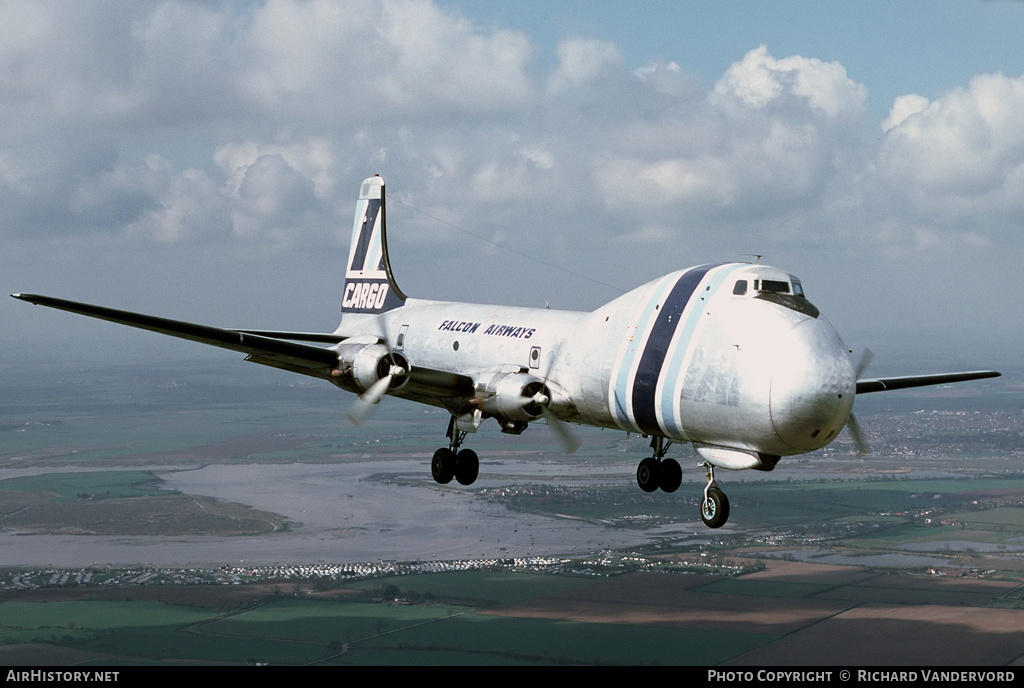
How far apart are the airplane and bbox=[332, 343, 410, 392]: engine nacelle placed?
0.04 m

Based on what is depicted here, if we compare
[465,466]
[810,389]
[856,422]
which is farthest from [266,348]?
[856,422]

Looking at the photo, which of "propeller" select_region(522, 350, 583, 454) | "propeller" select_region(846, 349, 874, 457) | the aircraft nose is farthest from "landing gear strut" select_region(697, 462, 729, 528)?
"propeller" select_region(522, 350, 583, 454)

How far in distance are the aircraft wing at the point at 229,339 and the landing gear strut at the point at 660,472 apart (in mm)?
10060

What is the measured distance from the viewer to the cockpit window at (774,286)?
27.0 metres

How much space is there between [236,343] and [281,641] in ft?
542

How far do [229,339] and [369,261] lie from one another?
1455 cm

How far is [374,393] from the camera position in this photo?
31375mm

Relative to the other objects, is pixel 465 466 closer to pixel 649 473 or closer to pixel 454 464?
pixel 454 464

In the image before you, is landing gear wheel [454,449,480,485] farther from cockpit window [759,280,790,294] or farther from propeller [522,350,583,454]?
cockpit window [759,280,790,294]

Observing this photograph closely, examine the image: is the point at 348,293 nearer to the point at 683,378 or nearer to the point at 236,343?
the point at 236,343

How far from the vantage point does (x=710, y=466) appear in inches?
1101

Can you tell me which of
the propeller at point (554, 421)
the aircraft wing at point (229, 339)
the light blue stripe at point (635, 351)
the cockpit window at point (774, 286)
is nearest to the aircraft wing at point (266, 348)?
the aircraft wing at point (229, 339)

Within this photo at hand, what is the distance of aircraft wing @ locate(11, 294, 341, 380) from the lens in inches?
1113

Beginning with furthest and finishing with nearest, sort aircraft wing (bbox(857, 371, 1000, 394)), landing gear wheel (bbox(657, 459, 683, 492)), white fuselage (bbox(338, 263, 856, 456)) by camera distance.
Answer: landing gear wheel (bbox(657, 459, 683, 492)) → aircraft wing (bbox(857, 371, 1000, 394)) → white fuselage (bbox(338, 263, 856, 456))
